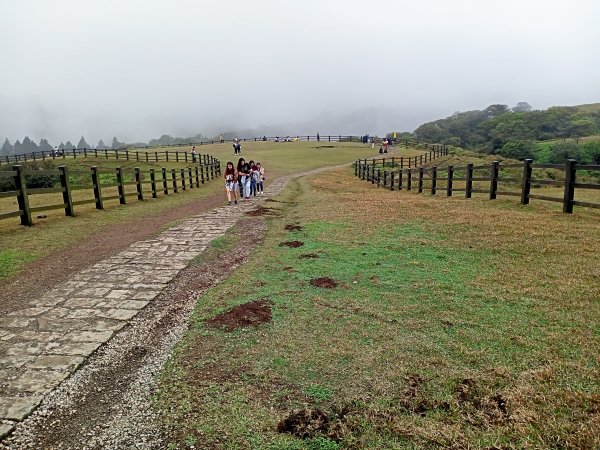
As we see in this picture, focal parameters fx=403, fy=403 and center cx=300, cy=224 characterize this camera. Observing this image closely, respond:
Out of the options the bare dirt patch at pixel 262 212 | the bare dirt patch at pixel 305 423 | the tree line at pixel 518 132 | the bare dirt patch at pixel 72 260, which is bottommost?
the bare dirt patch at pixel 262 212

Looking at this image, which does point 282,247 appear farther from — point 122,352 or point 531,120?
point 531,120

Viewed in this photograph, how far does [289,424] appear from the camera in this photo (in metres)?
2.71

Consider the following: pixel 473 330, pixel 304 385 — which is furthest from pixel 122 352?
pixel 473 330

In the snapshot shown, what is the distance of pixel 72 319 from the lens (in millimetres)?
4703

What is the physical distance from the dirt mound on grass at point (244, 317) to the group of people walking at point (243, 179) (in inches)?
405

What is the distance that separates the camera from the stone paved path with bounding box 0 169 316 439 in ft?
11.0

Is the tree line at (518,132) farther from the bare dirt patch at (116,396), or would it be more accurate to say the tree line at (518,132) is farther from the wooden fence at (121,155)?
the bare dirt patch at (116,396)

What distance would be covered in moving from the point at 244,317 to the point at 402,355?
1.76 m

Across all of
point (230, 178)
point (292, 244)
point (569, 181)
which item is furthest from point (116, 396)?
point (230, 178)

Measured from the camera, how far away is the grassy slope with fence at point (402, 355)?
2.61 metres

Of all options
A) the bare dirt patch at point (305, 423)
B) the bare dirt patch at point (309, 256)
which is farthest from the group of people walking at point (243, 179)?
the bare dirt patch at point (305, 423)

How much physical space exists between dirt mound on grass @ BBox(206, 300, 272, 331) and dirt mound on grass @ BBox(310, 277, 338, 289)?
0.87 meters

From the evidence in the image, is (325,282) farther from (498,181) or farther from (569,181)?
(498,181)

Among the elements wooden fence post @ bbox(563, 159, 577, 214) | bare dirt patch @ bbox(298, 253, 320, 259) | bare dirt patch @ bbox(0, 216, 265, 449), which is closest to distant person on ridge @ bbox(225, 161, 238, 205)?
bare dirt patch @ bbox(298, 253, 320, 259)
